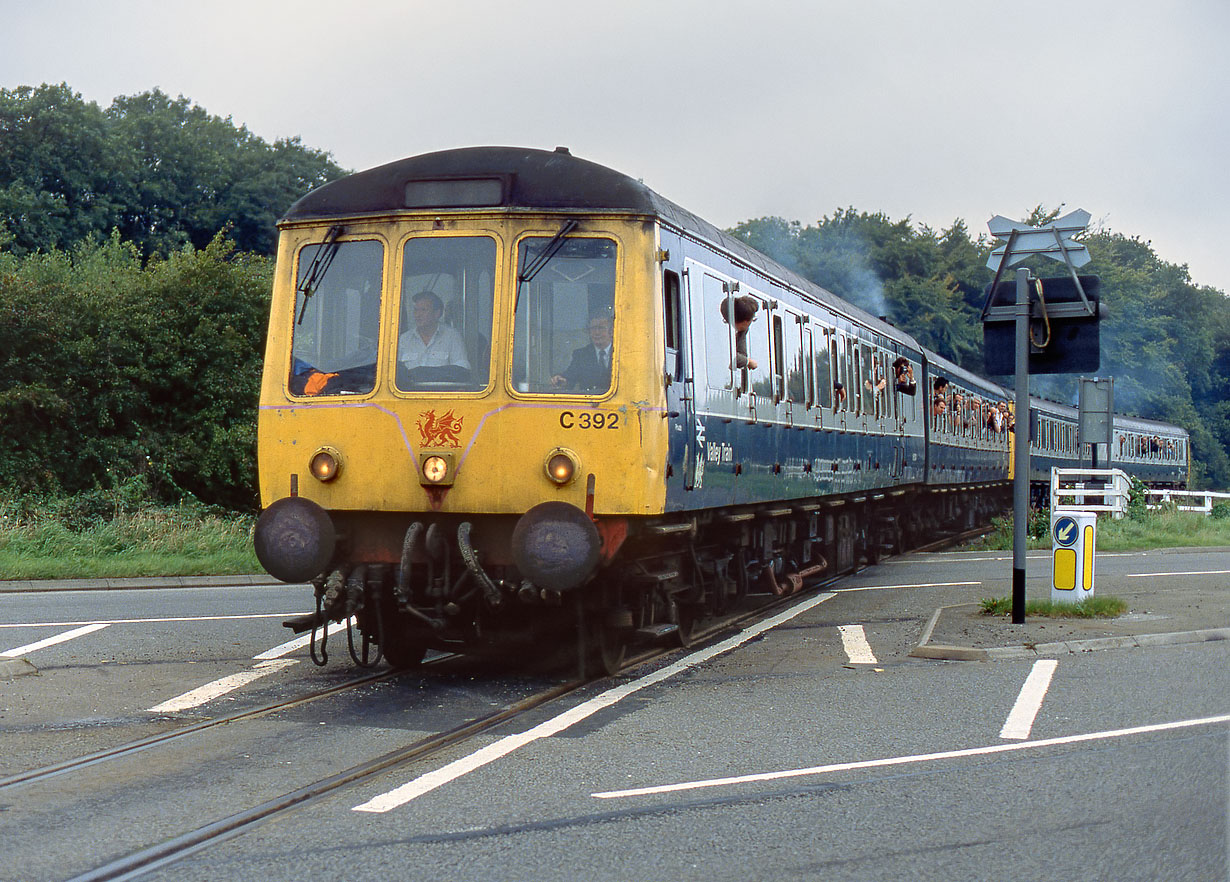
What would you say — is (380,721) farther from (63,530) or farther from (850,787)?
(63,530)

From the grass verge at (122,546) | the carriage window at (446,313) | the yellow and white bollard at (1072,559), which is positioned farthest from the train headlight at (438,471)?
the grass verge at (122,546)

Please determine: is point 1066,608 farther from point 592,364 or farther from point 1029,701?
point 592,364

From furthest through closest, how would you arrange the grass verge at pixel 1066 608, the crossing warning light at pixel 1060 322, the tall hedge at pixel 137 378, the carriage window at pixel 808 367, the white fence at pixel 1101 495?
the white fence at pixel 1101 495, the tall hedge at pixel 137 378, the carriage window at pixel 808 367, the grass verge at pixel 1066 608, the crossing warning light at pixel 1060 322

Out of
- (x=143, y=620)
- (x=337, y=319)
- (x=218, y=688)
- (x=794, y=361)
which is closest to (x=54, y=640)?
(x=143, y=620)

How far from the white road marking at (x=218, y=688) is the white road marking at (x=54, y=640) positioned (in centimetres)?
190

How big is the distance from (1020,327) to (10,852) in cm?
910

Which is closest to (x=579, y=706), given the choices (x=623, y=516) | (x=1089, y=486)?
(x=623, y=516)

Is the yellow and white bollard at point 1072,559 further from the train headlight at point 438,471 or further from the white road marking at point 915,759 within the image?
the train headlight at point 438,471

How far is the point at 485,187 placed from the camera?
9406 mm

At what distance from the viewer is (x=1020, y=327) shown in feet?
39.5

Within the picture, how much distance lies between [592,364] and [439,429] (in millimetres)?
1051

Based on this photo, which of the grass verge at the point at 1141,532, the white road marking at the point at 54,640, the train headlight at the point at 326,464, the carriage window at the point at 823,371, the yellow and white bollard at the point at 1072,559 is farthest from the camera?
the grass verge at the point at 1141,532

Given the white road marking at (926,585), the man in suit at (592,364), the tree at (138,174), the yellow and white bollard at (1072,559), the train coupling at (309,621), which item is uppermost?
the tree at (138,174)

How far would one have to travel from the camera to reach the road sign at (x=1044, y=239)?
11.9 metres
